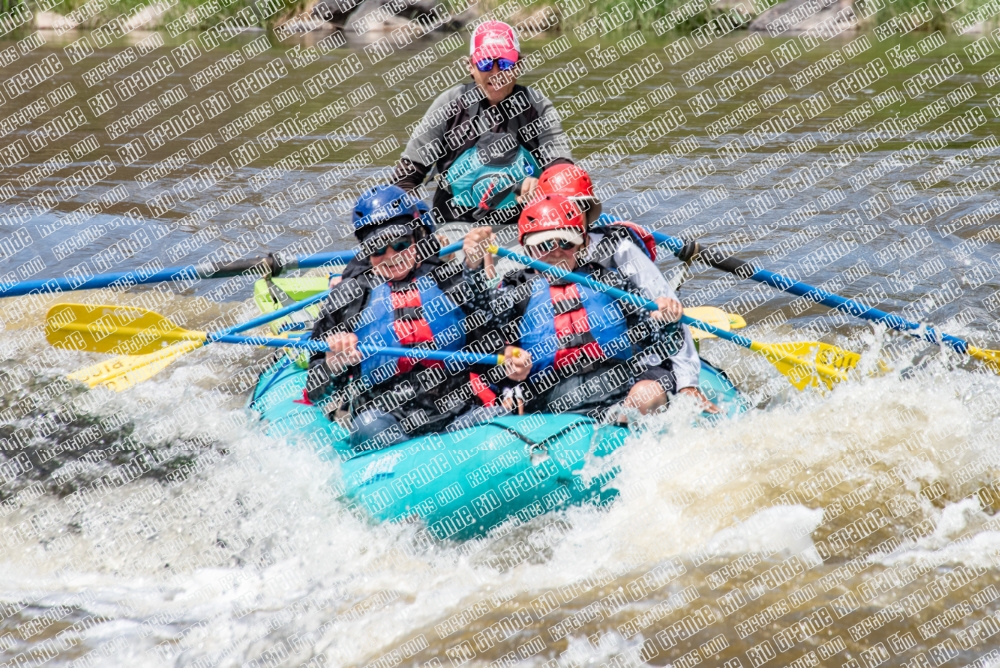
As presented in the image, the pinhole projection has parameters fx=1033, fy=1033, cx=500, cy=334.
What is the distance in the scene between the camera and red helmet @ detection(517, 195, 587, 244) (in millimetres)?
4410

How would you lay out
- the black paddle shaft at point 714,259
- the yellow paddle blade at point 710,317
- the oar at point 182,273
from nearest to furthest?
the oar at point 182,273 → the black paddle shaft at point 714,259 → the yellow paddle blade at point 710,317

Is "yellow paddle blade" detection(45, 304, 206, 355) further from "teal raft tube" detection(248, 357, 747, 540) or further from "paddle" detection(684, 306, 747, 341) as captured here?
"paddle" detection(684, 306, 747, 341)

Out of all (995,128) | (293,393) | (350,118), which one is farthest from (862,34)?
(293,393)

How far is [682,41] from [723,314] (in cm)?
1109

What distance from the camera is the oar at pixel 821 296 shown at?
526cm

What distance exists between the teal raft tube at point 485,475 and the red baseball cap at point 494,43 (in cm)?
182

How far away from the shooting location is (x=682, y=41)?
51.4 ft

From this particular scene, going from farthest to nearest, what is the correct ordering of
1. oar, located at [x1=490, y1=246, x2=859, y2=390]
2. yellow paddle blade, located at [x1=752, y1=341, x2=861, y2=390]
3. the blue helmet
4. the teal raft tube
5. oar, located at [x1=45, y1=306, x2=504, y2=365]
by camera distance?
yellow paddle blade, located at [x1=752, y1=341, x2=861, y2=390]
oar, located at [x1=490, y1=246, x2=859, y2=390]
oar, located at [x1=45, y1=306, x2=504, y2=365]
the blue helmet
the teal raft tube

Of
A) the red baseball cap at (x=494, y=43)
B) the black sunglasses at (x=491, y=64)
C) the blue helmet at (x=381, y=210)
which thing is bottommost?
the blue helmet at (x=381, y=210)

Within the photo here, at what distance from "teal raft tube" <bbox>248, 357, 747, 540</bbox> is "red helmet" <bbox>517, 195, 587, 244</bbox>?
0.80 m

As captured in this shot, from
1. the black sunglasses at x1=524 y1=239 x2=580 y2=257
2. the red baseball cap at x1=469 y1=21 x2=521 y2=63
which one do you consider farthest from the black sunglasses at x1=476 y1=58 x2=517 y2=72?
the black sunglasses at x1=524 y1=239 x2=580 y2=257

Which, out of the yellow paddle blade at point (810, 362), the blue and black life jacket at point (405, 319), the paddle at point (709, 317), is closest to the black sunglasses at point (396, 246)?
the blue and black life jacket at point (405, 319)

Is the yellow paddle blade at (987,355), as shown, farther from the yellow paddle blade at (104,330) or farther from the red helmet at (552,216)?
the yellow paddle blade at (104,330)

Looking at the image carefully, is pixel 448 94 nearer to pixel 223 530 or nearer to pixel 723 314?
pixel 723 314
